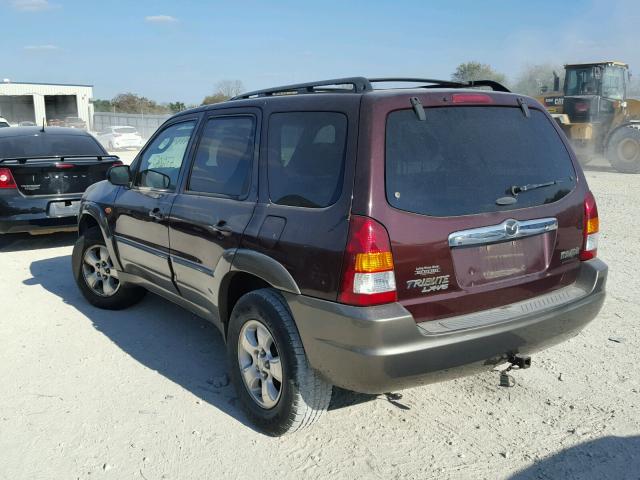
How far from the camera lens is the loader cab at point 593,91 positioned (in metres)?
18.8

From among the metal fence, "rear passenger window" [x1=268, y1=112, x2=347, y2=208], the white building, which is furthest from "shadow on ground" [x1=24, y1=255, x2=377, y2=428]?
the white building

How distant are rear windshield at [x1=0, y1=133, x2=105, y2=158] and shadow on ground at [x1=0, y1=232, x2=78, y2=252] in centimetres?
125

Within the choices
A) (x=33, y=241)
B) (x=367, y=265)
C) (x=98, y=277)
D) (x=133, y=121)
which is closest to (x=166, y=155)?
(x=98, y=277)

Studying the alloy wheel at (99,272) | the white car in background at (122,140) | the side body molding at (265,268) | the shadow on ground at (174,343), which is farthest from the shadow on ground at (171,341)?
the white car in background at (122,140)

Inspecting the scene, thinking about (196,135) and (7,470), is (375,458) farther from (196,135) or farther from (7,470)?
(196,135)

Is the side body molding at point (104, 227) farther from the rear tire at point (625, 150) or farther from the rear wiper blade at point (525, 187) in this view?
the rear tire at point (625, 150)

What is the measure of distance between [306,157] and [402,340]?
1.08 metres

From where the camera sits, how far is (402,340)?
2.68 meters

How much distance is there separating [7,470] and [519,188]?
2.99 metres

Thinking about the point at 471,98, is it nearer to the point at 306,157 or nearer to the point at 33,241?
the point at 306,157

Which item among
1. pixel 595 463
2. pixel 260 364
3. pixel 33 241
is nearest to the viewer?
pixel 595 463

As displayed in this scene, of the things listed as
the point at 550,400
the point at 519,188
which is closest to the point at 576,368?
the point at 550,400

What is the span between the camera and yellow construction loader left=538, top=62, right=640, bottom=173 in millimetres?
18578

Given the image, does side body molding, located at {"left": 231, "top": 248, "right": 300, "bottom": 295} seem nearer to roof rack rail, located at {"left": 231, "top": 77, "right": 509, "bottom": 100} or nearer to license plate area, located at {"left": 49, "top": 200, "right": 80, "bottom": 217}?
roof rack rail, located at {"left": 231, "top": 77, "right": 509, "bottom": 100}
